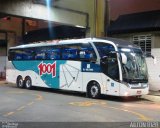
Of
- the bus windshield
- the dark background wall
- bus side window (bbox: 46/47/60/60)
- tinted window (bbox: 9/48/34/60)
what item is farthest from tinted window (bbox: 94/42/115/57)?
the dark background wall

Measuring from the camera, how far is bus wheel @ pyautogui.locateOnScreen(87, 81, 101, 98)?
796 inches

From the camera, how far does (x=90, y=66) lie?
20.7 m

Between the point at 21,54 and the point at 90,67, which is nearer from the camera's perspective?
the point at 90,67

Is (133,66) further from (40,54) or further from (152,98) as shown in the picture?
(40,54)

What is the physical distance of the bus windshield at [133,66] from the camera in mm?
19000

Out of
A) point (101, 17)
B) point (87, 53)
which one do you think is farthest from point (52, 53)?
point (101, 17)

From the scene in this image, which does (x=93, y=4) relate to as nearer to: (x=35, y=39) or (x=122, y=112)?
(x=35, y=39)

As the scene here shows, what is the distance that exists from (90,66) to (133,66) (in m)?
2.55

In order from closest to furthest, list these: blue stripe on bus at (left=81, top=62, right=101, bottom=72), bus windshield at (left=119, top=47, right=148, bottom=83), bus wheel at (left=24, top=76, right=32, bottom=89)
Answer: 1. bus windshield at (left=119, top=47, right=148, bottom=83)
2. blue stripe on bus at (left=81, top=62, right=101, bottom=72)
3. bus wheel at (left=24, top=76, right=32, bottom=89)

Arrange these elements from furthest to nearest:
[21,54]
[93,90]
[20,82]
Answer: [20,82] → [21,54] → [93,90]

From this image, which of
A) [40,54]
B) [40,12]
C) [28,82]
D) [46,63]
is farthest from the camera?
[28,82]

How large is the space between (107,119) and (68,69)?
1024 cm

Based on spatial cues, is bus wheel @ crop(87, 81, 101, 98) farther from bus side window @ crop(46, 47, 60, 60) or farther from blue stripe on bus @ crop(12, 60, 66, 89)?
bus side window @ crop(46, 47, 60, 60)

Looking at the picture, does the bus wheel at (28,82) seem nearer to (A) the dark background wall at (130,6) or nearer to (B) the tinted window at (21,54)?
(B) the tinted window at (21,54)
